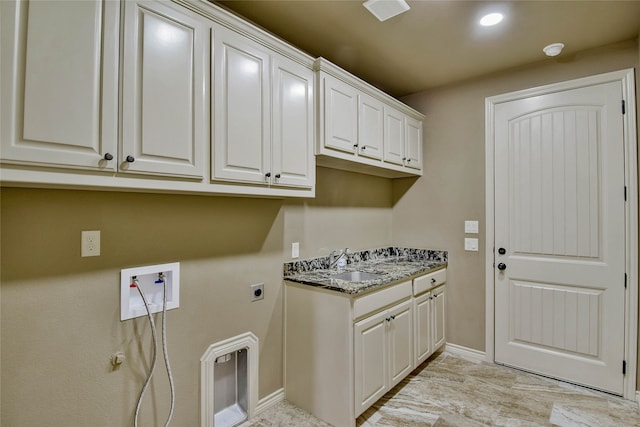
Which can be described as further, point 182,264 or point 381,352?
point 381,352

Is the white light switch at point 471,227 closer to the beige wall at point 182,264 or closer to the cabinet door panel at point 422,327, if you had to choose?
the beige wall at point 182,264

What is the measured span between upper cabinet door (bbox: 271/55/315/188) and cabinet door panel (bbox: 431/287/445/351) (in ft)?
5.49

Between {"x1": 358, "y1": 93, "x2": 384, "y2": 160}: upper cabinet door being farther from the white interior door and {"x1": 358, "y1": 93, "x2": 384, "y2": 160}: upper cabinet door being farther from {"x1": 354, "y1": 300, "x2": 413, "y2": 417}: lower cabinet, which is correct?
{"x1": 354, "y1": 300, "x2": 413, "y2": 417}: lower cabinet

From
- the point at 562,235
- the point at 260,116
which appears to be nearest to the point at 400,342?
the point at 562,235

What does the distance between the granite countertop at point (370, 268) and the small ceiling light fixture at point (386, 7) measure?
1702 millimetres

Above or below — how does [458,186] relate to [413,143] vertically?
below

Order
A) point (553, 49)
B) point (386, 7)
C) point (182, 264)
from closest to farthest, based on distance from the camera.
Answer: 1. point (182, 264)
2. point (386, 7)
3. point (553, 49)

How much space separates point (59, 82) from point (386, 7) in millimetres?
1715

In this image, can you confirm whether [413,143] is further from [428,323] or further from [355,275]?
[428,323]

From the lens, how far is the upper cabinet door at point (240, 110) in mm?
1631

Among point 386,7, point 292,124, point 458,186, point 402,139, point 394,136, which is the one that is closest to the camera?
point 386,7

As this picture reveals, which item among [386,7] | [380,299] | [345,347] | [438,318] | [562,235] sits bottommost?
[438,318]

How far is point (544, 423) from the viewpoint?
2.05m

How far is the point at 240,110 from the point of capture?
173 cm
